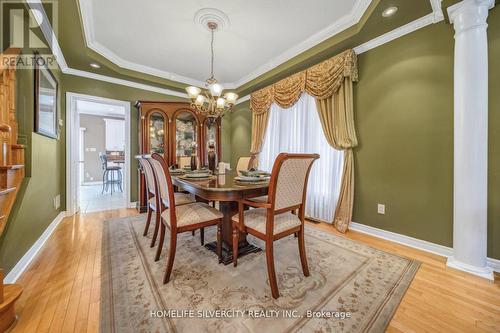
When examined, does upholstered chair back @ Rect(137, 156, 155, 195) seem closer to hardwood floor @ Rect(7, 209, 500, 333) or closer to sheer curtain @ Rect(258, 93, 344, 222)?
hardwood floor @ Rect(7, 209, 500, 333)

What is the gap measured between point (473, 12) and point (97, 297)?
3.83 meters

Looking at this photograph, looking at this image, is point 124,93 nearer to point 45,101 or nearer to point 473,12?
point 45,101

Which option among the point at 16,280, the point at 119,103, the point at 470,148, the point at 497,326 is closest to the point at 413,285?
the point at 497,326

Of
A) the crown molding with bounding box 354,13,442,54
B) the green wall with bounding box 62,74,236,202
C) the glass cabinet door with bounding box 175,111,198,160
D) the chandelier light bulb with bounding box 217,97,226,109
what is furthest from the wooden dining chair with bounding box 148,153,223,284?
the crown molding with bounding box 354,13,442,54

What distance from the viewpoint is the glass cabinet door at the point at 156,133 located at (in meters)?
3.60

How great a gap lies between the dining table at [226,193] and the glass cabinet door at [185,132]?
81.8 inches

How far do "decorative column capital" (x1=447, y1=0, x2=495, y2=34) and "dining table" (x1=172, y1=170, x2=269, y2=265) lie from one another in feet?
7.49

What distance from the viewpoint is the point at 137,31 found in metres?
2.54

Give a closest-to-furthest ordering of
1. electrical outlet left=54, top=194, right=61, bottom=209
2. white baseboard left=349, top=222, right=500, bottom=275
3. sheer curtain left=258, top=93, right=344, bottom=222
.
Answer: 1. white baseboard left=349, top=222, right=500, bottom=275
2. electrical outlet left=54, top=194, right=61, bottom=209
3. sheer curtain left=258, top=93, right=344, bottom=222

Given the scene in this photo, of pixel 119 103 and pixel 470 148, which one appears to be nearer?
pixel 470 148

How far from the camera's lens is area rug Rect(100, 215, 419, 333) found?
1.15 metres

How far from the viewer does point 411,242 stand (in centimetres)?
219

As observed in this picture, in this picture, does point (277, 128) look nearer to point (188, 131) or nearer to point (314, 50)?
point (314, 50)

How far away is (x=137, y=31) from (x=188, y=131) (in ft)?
5.89
